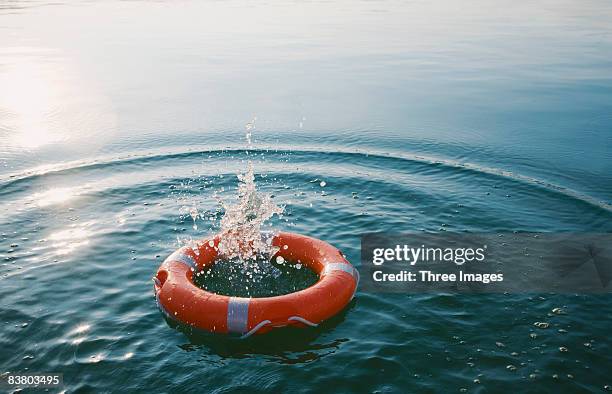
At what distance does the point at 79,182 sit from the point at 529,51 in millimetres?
21605

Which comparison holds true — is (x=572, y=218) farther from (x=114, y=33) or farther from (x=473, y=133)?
(x=114, y=33)

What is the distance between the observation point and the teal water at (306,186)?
19.2 feet

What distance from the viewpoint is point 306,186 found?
1067 cm

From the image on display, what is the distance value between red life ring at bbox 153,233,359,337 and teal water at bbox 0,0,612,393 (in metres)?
0.26

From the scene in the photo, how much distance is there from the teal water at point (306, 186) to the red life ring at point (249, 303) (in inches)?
10.2

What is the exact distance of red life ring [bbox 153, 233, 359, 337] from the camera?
609 centimetres

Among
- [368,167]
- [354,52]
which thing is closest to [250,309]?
[368,167]

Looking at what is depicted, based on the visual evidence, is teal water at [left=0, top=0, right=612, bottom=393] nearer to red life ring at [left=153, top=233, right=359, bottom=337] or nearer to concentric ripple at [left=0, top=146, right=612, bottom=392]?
concentric ripple at [left=0, top=146, right=612, bottom=392]

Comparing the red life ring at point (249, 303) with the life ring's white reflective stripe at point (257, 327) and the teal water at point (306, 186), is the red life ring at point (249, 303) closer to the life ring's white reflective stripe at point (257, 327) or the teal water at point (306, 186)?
the life ring's white reflective stripe at point (257, 327)

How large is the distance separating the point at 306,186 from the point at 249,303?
4802 mm

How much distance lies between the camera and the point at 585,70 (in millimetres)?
20469

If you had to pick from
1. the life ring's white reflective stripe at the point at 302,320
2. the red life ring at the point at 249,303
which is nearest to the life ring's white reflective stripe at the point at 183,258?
the red life ring at the point at 249,303

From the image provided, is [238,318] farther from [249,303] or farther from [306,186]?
[306,186]

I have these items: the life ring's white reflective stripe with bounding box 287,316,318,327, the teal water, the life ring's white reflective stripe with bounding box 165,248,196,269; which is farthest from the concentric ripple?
the life ring's white reflective stripe with bounding box 165,248,196,269
